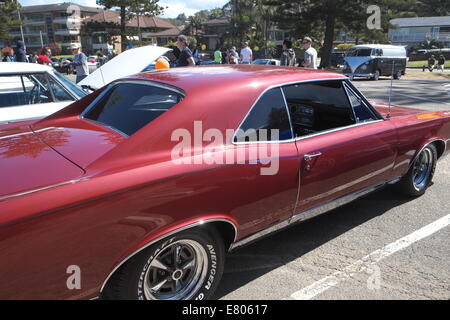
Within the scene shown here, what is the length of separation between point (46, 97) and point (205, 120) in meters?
3.67

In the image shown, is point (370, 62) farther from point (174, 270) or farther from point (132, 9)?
point (132, 9)

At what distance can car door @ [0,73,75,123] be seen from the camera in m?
4.93

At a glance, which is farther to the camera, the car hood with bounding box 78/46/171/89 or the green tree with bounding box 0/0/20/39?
the green tree with bounding box 0/0/20/39

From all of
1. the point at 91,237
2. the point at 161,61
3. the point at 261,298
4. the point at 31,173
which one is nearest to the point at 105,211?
the point at 91,237

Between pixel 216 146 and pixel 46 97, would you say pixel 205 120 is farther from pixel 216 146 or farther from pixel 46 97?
pixel 46 97

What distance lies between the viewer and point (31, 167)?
1.98 meters

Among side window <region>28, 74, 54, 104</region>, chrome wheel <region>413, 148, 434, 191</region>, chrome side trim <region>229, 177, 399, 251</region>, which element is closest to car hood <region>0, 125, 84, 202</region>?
chrome side trim <region>229, 177, 399, 251</region>

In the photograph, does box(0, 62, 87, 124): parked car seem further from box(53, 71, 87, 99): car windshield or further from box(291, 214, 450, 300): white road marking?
box(291, 214, 450, 300): white road marking

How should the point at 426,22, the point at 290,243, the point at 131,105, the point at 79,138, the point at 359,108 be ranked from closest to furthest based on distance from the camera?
the point at 79,138 < the point at 131,105 < the point at 290,243 < the point at 359,108 < the point at 426,22

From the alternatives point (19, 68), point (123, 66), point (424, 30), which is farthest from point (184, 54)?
point (424, 30)

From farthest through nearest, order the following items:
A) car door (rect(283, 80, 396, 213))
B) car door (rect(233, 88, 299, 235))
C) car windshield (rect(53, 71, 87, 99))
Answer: car windshield (rect(53, 71, 87, 99)) → car door (rect(283, 80, 396, 213)) → car door (rect(233, 88, 299, 235))

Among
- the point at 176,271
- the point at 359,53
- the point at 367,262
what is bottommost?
the point at 367,262

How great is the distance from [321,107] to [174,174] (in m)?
1.74

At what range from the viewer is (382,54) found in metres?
21.5
